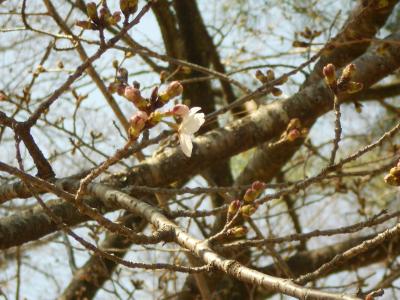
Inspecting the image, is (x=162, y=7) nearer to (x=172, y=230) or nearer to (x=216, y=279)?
(x=216, y=279)

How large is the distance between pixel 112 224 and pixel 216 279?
194 centimetres

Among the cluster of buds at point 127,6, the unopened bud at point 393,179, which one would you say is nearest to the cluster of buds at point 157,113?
the cluster of buds at point 127,6

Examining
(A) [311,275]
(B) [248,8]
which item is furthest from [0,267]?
(A) [311,275]

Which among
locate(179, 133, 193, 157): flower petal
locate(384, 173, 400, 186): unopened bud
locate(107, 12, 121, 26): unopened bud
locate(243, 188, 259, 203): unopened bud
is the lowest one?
locate(384, 173, 400, 186): unopened bud

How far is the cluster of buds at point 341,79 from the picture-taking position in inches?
54.3

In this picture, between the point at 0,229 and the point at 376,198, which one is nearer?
the point at 0,229

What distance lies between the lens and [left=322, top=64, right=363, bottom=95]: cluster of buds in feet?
4.53

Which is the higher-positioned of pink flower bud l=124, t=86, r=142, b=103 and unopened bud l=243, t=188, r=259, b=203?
pink flower bud l=124, t=86, r=142, b=103

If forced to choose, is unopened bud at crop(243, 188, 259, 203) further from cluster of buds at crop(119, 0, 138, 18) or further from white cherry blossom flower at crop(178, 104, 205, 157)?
cluster of buds at crop(119, 0, 138, 18)

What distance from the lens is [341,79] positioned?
4.60 feet

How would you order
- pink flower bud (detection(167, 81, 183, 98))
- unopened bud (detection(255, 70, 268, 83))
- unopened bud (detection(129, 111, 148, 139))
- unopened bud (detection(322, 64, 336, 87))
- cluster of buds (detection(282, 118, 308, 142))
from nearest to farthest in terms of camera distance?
unopened bud (detection(129, 111, 148, 139)), pink flower bud (detection(167, 81, 183, 98)), unopened bud (detection(322, 64, 336, 87)), cluster of buds (detection(282, 118, 308, 142)), unopened bud (detection(255, 70, 268, 83))

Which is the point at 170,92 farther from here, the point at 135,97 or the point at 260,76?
the point at 260,76

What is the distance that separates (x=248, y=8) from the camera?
160 inches

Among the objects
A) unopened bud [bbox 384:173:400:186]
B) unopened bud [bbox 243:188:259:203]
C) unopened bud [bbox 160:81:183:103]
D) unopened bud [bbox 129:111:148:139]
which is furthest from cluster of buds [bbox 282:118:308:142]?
unopened bud [bbox 129:111:148:139]
